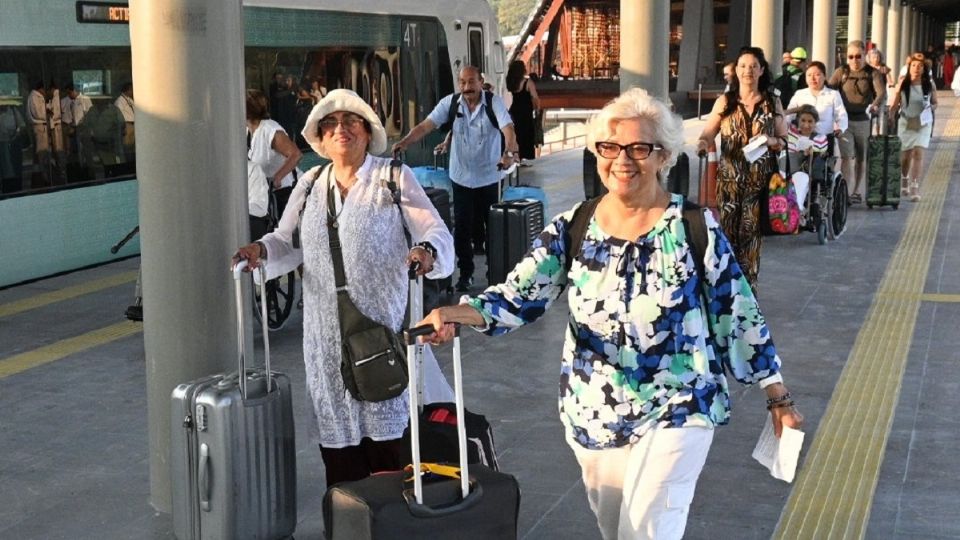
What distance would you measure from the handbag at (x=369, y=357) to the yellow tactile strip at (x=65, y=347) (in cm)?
421

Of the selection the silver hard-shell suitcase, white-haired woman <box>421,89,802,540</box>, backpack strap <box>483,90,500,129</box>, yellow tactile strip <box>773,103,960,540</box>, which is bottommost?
yellow tactile strip <box>773,103,960,540</box>

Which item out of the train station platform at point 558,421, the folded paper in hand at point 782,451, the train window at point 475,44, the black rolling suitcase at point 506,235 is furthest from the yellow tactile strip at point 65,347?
the train window at point 475,44

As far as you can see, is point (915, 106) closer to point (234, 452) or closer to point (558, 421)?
point (558, 421)

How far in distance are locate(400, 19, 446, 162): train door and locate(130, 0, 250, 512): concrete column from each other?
468 inches

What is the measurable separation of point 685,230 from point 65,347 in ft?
20.1

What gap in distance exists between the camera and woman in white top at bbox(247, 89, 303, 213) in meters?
8.64

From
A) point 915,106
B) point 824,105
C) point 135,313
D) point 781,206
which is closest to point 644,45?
point 824,105

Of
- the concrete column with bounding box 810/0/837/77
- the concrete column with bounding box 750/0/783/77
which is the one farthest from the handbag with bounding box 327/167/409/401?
the concrete column with bounding box 810/0/837/77

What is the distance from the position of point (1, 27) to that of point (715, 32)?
1923 inches

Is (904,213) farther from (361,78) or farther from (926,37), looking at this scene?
(926,37)

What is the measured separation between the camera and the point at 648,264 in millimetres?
3586

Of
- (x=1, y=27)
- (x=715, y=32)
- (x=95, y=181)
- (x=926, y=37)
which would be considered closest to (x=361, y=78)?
(x=95, y=181)

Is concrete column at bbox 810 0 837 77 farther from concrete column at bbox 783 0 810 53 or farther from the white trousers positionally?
concrete column at bbox 783 0 810 53

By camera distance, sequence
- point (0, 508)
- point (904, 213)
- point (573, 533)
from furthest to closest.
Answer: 1. point (904, 213)
2. point (0, 508)
3. point (573, 533)
